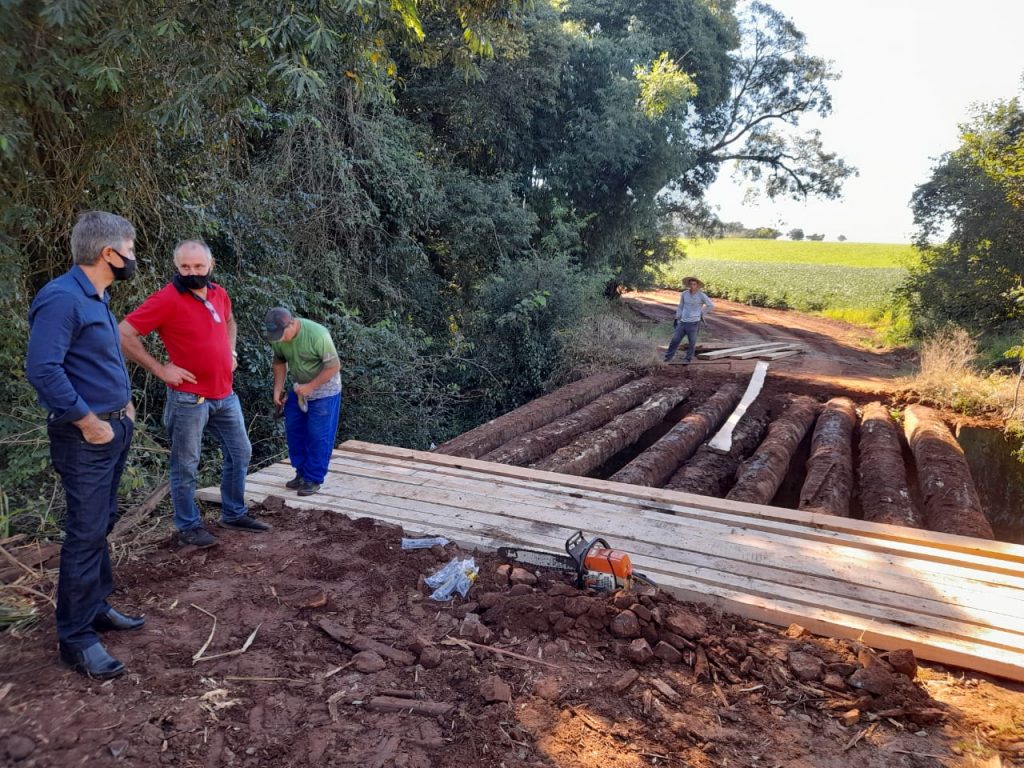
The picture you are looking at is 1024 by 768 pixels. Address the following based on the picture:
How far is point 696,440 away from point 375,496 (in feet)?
17.3

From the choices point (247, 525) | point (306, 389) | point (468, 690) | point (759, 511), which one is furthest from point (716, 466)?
point (468, 690)

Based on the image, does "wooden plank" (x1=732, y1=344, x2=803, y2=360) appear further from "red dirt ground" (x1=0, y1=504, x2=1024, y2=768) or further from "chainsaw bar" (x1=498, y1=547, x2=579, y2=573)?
"red dirt ground" (x1=0, y1=504, x2=1024, y2=768)

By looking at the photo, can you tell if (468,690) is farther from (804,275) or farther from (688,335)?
(804,275)

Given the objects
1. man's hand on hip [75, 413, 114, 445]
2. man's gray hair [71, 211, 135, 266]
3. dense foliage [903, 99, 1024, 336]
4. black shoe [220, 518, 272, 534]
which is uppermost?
dense foliage [903, 99, 1024, 336]

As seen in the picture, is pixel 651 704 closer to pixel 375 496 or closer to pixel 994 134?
pixel 375 496

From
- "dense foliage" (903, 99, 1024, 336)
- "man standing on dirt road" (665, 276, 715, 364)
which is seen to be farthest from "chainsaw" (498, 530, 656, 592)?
"dense foliage" (903, 99, 1024, 336)

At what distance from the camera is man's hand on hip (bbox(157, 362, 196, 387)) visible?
351cm

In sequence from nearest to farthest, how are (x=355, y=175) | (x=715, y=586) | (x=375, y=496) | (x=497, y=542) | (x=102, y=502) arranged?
1. (x=102, y=502)
2. (x=715, y=586)
3. (x=497, y=542)
4. (x=375, y=496)
5. (x=355, y=175)

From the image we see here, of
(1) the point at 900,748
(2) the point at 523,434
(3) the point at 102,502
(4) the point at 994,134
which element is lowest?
(2) the point at 523,434

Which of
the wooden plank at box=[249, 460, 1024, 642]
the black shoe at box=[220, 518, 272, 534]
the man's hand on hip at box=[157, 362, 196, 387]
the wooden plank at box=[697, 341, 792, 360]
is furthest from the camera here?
the wooden plank at box=[697, 341, 792, 360]

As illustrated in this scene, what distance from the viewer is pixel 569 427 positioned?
8.41 meters

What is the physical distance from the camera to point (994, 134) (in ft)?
54.2

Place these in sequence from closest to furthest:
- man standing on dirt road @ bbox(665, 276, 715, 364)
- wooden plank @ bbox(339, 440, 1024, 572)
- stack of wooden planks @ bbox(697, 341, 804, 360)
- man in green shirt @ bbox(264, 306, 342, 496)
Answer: wooden plank @ bbox(339, 440, 1024, 572)
man in green shirt @ bbox(264, 306, 342, 496)
man standing on dirt road @ bbox(665, 276, 715, 364)
stack of wooden planks @ bbox(697, 341, 804, 360)

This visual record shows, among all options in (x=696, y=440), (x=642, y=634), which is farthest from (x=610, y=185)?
(x=642, y=634)
